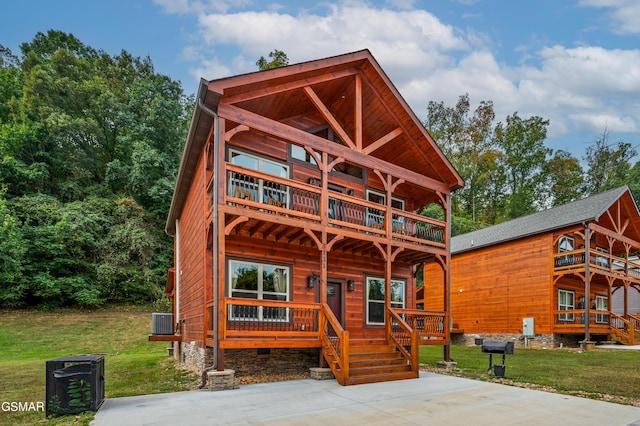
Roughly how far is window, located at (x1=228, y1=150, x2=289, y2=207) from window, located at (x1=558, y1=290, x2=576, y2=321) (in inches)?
665

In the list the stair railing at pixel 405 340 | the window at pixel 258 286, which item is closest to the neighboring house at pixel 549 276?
the stair railing at pixel 405 340

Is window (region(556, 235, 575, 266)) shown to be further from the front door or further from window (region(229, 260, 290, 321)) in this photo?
window (region(229, 260, 290, 321))

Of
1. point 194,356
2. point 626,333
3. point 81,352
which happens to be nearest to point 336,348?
point 194,356

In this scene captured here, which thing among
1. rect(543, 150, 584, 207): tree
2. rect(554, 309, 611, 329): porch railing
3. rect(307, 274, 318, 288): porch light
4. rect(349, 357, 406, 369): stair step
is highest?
rect(543, 150, 584, 207): tree

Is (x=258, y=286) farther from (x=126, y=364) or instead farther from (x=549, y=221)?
(x=549, y=221)

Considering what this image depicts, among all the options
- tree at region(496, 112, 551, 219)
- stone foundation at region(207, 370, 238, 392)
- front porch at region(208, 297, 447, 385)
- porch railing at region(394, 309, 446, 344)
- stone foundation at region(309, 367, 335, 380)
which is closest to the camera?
stone foundation at region(207, 370, 238, 392)

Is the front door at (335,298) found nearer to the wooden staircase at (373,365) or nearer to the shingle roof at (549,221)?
the wooden staircase at (373,365)

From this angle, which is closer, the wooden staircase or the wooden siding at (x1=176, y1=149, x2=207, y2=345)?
the wooden staircase

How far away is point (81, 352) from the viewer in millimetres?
15547

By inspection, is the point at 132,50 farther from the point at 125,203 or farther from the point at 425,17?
the point at 425,17

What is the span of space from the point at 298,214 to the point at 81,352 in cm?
1277

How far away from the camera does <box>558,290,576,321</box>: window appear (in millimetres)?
19359

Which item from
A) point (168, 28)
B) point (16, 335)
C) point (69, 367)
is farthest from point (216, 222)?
point (168, 28)

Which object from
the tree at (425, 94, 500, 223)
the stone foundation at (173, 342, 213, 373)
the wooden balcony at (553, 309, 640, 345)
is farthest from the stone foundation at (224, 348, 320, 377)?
the tree at (425, 94, 500, 223)
